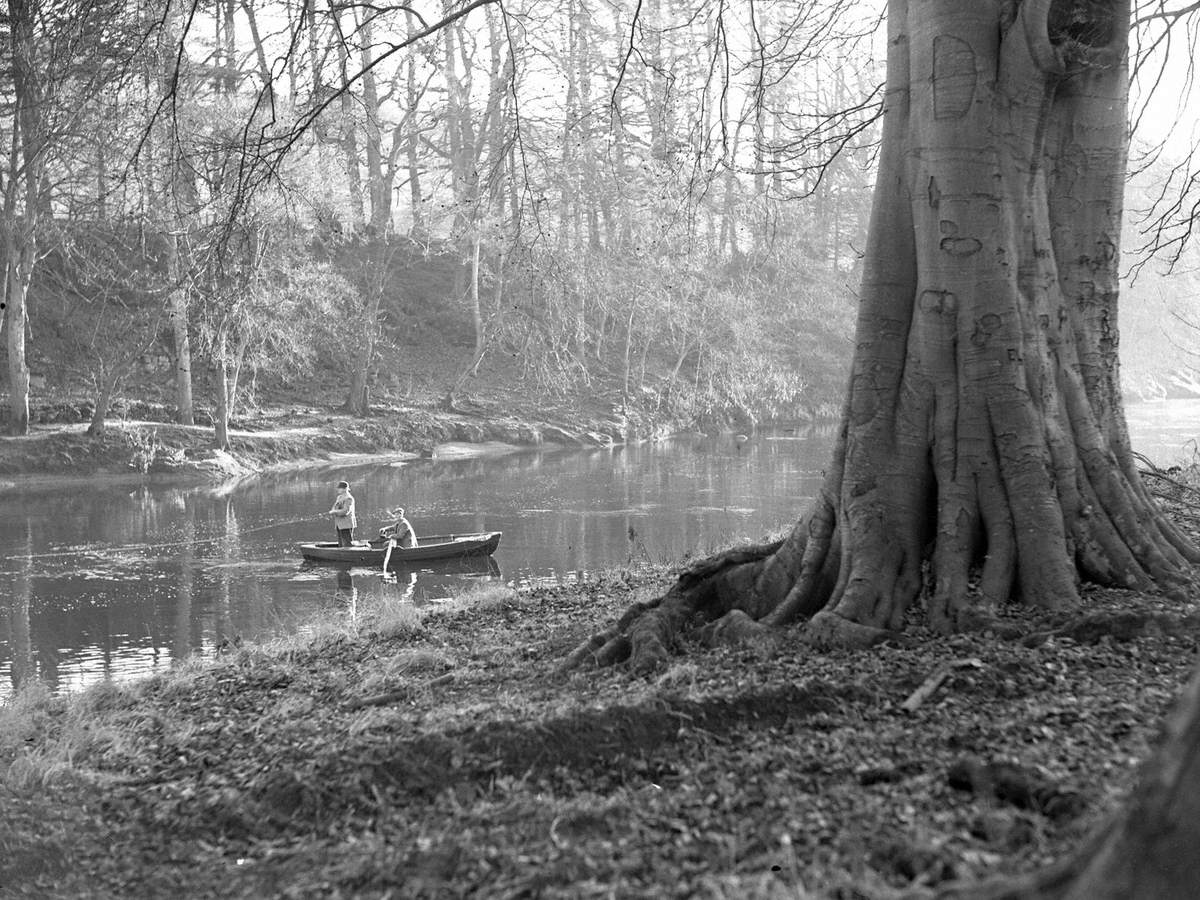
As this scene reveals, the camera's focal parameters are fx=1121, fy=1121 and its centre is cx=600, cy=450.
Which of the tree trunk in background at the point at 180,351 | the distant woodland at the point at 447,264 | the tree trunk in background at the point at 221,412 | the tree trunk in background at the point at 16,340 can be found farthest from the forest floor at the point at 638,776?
the tree trunk in background at the point at 221,412

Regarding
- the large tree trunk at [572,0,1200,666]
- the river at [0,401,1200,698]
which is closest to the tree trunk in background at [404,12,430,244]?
the river at [0,401,1200,698]

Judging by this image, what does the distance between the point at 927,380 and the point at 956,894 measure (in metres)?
4.02

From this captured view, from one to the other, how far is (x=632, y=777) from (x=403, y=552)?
1365 centimetres

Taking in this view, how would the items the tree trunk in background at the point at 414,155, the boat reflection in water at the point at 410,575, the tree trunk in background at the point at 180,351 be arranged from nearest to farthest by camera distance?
1. the boat reflection in water at the point at 410,575
2. the tree trunk in background at the point at 180,351
3. the tree trunk in background at the point at 414,155

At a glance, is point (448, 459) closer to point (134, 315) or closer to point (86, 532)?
point (134, 315)

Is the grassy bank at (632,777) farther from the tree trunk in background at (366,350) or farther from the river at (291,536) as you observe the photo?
the tree trunk in background at (366,350)

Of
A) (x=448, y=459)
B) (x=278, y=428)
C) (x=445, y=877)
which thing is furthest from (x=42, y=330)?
(x=445, y=877)

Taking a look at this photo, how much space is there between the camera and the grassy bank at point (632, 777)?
308 cm

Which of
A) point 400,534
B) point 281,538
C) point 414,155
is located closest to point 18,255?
point 281,538

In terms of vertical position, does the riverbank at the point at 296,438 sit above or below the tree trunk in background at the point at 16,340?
below

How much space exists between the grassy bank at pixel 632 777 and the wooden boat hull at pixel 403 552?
35.4 ft

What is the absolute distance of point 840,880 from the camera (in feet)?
9.05

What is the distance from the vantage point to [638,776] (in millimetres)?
4031

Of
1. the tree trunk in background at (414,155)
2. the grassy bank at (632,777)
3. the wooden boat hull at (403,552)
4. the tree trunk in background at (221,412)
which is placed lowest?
the wooden boat hull at (403,552)
